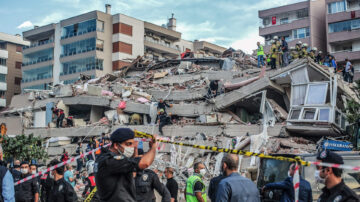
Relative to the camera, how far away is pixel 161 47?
191ft

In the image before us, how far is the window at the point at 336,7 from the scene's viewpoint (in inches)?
1875

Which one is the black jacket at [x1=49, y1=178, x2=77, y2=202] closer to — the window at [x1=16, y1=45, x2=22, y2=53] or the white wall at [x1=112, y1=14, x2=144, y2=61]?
the white wall at [x1=112, y1=14, x2=144, y2=61]

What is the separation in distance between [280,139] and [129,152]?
52.4 feet

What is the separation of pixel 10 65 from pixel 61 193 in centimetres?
6100

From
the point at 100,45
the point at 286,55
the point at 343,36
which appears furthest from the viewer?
the point at 100,45

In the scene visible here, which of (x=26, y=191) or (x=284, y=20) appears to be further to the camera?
(x=284, y=20)

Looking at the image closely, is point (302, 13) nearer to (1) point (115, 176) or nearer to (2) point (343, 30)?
(2) point (343, 30)

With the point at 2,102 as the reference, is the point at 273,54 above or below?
above

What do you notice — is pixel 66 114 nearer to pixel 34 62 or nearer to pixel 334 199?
pixel 334 199

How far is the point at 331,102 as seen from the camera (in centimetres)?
1995

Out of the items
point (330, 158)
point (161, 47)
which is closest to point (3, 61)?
point (161, 47)

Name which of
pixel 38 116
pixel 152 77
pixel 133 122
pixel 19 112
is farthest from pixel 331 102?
pixel 19 112

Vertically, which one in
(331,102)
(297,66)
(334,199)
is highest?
(297,66)

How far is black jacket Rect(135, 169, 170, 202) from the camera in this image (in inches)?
253
